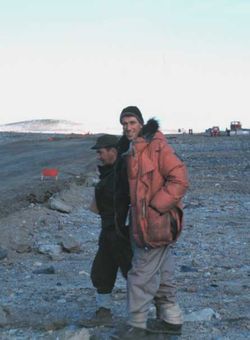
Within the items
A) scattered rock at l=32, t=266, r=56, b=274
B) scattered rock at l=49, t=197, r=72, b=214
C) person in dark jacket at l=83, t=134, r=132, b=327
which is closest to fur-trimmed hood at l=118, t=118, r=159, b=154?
person in dark jacket at l=83, t=134, r=132, b=327

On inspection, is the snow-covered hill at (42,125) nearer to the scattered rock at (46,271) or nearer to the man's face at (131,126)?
the scattered rock at (46,271)

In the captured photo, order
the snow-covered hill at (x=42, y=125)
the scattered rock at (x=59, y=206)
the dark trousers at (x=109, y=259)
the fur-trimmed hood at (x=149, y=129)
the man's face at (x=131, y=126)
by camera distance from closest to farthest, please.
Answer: the fur-trimmed hood at (x=149, y=129) → the man's face at (x=131, y=126) → the dark trousers at (x=109, y=259) → the scattered rock at (x=59, y=206) → the snow-covered hill at (x=42, y=125)

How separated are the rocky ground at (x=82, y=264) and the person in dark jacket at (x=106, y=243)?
234 millimetres

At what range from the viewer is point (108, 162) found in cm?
646

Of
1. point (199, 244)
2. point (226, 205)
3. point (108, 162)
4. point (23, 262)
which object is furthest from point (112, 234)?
point (226, 205)

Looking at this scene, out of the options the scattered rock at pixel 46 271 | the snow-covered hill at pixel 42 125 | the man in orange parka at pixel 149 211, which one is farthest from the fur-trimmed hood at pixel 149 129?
the snow-covered hill at pixel 42 125

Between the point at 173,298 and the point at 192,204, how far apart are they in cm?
1047

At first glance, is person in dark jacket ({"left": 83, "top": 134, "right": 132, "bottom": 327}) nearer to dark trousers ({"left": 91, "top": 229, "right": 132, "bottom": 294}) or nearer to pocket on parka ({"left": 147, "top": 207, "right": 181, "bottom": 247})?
dark trousers ({"left": 91, "top": 229, "right": 132, "bottom": 294})

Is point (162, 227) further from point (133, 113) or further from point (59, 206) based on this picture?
point (59, 206)

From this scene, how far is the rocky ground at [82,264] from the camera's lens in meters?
6.67

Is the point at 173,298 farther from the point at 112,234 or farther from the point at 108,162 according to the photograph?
the point at 108,162

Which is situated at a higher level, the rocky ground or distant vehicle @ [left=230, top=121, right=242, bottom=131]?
distant vehicle @ [left=230, top=121, right=242, bottom=131]

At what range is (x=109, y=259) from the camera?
21.5 feet

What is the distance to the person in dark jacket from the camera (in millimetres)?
6348
